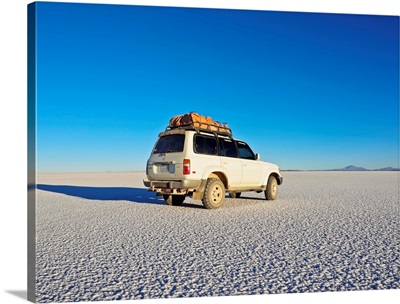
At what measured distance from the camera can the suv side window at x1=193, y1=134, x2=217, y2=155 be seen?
9.63 m

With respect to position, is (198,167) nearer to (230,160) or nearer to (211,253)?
(230,160)

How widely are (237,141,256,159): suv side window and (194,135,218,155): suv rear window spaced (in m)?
1.25

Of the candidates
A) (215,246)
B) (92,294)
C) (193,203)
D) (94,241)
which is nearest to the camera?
(92,294)

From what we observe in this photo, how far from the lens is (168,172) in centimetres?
959

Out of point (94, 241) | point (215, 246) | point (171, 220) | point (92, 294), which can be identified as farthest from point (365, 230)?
point (92, 294)

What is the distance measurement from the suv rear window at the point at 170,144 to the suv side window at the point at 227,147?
1.26 meters

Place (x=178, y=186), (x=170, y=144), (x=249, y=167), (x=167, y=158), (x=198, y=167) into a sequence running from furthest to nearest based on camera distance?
(x=249, y=167) → (x=170, y=144) → (x=167, y=158) → (x=198, y=167) → (x=178, y=186)

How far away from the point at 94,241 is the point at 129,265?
1672 mm

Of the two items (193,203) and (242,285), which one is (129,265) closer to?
(242,285)

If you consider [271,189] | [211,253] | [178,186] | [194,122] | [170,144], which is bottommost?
[211,253]

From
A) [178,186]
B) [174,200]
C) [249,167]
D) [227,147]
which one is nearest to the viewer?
[178,186]

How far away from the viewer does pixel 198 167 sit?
9383mm

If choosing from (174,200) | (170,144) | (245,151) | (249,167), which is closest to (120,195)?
(174,200)

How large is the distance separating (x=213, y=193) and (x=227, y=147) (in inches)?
62.5
